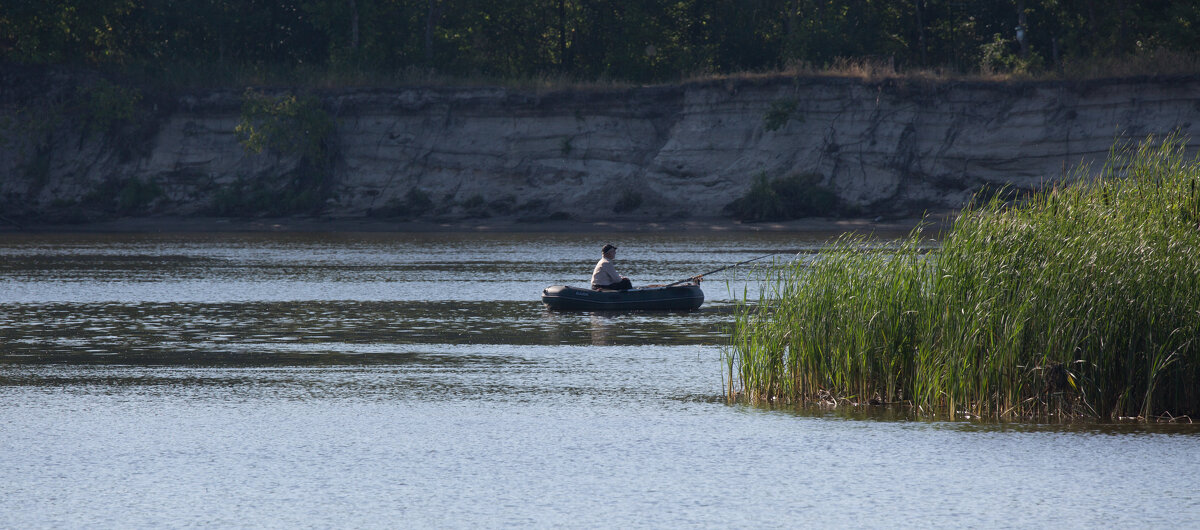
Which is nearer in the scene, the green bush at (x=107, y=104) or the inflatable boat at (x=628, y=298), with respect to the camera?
the inflatable boat at (x=628, y=298)

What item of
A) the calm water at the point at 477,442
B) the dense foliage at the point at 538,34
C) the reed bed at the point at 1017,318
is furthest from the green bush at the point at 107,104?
the reed bed at the point at 1017,318

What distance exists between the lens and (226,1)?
63.1 meters

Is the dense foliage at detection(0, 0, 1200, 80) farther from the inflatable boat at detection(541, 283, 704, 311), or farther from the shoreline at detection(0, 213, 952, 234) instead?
the inflatable boat at detection(541, 283, 704, 311)

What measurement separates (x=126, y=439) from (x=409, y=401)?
3.13 m

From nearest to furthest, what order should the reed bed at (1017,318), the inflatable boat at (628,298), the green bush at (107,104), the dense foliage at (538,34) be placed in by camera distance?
the reed bed at (1017,318), the inflatable boat at (628,298), the green bush at (107,104), the dense foliage at (538,34)

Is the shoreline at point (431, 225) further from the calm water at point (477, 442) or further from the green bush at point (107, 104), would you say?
the calm water at point (477, 442)

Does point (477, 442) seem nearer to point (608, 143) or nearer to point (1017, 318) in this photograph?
point (1017, 318)

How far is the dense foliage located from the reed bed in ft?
138

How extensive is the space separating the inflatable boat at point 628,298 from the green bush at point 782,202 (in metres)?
26.9

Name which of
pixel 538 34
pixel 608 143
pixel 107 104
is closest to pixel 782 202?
pixel 608 143

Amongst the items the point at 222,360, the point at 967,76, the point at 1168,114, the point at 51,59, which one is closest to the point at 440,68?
the point at 51,59

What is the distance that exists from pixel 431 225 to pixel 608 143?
802 cm

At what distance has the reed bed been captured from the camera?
13.4 meters

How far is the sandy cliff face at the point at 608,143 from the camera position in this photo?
5178cm
